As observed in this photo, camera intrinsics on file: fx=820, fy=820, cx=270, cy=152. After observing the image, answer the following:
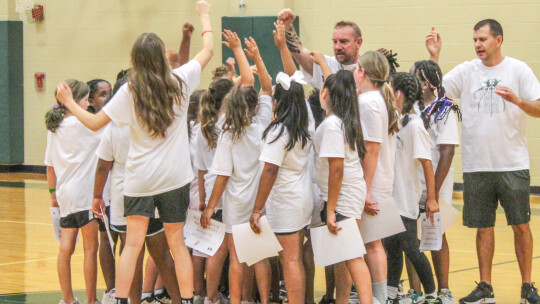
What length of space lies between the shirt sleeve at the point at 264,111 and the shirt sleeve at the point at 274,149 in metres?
0.35

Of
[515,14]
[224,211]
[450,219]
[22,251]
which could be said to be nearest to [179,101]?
[224,211]

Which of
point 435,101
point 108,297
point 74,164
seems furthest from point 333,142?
point 108,297

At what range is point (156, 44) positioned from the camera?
4.51 m

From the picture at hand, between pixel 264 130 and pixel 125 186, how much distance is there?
2.92 ft

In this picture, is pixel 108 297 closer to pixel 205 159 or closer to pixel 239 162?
pixel 205 159

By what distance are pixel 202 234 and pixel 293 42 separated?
145cm

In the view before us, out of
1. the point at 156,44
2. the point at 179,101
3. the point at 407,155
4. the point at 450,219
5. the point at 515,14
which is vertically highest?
the point at 515,14

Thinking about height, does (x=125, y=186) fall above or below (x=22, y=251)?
above

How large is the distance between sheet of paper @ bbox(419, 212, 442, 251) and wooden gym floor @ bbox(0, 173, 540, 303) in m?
0.72

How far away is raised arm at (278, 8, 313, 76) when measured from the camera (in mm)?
5367

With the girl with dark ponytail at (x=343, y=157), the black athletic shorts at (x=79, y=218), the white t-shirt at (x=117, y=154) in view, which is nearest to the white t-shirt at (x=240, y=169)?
the girl with dark ponytail at (x=343, y=157)

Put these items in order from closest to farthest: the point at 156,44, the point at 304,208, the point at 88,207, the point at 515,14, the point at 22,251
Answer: the point at 156,44 → the point at 304,208 → the point at 88,207 → the point at 22,251 → the point at 515,14

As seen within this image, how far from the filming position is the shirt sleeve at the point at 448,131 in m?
5.40

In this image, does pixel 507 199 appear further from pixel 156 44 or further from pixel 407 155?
pixel 156 44
